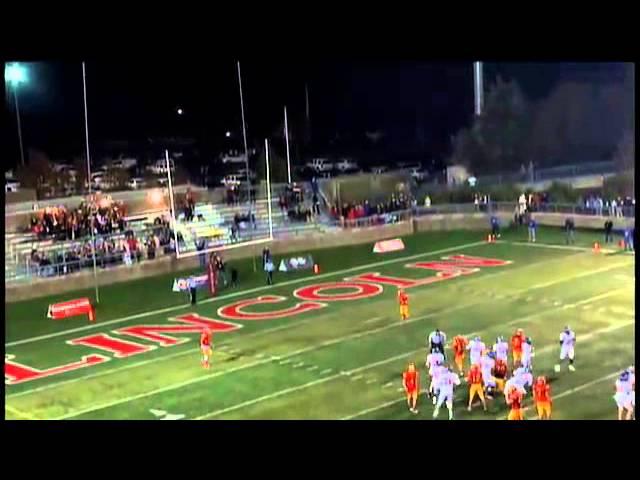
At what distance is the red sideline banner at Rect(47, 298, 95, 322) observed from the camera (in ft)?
54.6

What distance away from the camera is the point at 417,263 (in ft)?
64.6

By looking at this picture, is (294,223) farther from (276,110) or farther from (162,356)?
(162,356)

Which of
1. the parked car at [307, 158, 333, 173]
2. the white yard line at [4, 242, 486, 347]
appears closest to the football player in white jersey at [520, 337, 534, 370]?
the white yard line at [4, 242, 486, 347]

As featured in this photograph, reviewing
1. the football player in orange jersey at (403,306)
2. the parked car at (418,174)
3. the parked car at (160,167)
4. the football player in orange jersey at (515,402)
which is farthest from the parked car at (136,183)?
the football player in orange jersey at (515,402)

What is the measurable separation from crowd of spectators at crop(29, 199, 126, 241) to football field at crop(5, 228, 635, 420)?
1244 millimetres

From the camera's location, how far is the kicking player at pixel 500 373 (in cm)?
1197

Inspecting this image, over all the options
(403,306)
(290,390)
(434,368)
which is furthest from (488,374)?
(403,306)

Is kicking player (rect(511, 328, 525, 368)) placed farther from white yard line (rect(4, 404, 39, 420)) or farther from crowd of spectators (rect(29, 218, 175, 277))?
crowd of spectators (rect(29, 218, 175, 277))

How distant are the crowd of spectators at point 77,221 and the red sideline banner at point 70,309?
6.65 ft

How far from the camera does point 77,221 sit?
19.1 metres

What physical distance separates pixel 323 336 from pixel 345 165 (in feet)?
22.0

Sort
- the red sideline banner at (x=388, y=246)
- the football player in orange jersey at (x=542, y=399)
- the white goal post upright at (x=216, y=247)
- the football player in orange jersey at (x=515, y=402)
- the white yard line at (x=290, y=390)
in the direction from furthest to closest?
1. the red sideline banner at (x=388, y=246)
2. the white goal post upright at (x=216, y=247)
3. the white yard line at (x=290, y=390)
4. the football player in orange jersey at (x=542, y=399)
5. the football player in orange jersey at (x=515, y=402)

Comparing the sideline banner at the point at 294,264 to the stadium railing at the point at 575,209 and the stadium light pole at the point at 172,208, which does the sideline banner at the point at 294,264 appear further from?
the stadium railing at the point at 575,209
